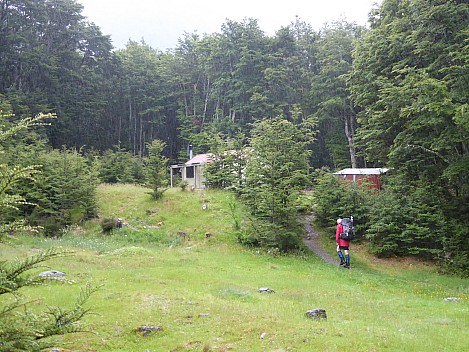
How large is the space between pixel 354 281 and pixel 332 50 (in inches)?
1335

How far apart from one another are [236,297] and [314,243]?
12652 mm

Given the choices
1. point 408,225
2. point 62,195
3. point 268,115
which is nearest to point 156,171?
point 62,195

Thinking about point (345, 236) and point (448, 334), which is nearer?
point (448, 334)

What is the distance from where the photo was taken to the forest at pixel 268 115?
61.4 feet

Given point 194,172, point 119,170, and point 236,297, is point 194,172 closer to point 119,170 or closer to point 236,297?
point 119,170

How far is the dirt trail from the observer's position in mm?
19141

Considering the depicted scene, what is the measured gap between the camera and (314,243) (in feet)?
72.9

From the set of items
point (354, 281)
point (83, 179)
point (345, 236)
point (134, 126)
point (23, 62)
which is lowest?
point (354, 281)

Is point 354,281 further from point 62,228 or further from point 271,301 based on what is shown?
point 62,228

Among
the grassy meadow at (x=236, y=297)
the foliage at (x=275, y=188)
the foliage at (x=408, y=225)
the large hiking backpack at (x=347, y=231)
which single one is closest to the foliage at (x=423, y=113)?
the foliage at (x=408, y=225)

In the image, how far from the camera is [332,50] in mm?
42531

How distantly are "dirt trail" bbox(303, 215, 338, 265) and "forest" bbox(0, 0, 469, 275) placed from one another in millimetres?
1293

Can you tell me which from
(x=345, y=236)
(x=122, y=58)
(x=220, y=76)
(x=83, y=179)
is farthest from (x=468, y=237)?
(x=122, y=58)

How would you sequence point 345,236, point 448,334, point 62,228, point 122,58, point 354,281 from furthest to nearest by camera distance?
point 122,58, point 62,228, point 345,236, point 354,281, point 448,334
